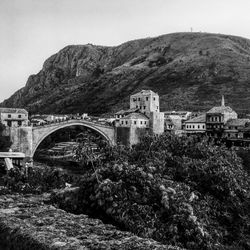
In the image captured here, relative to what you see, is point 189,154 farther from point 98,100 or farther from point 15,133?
point 98,100

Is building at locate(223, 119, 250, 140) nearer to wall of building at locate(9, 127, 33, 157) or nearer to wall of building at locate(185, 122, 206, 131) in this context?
wall of building at locate(185, 122, 206, 131)

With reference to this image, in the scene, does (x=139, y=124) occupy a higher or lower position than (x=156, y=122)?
lower

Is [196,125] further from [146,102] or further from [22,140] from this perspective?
[22,140]

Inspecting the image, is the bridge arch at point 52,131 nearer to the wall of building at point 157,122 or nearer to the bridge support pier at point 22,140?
the bridge support pier at point 22,140

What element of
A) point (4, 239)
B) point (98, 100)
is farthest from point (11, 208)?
point (98, 100)

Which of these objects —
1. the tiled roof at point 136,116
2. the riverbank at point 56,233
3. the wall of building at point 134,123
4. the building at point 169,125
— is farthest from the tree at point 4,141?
the riverbank at point 56,233

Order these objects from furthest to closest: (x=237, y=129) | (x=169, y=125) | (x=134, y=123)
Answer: (x=169, y=125) → (x=134, y=123) → (x=237, y=129)

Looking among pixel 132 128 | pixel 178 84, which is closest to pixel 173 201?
pixel 132 128
